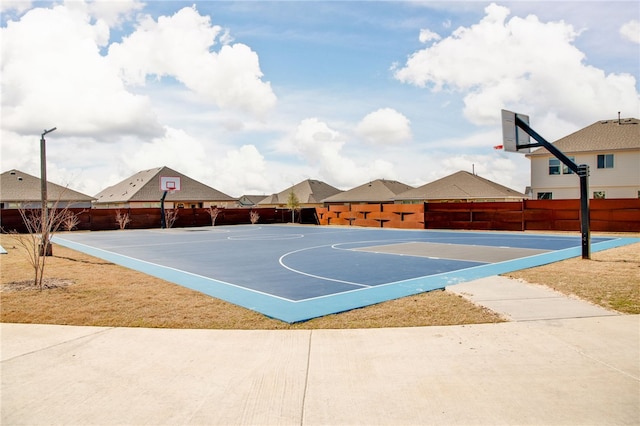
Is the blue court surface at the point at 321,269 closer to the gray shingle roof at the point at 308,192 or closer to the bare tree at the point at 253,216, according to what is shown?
the bare tree at the point at 253,216

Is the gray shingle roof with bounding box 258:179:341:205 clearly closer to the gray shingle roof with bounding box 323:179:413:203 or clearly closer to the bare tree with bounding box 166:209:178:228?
the gray shingle roof with bounding box 323:179:413:203

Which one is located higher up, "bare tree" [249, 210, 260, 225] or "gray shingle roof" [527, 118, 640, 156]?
"gray shingle roof" [527, 118, 640, 156]

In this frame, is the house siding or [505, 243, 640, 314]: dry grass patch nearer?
[505, 243, 640, 314]: dry grass patch

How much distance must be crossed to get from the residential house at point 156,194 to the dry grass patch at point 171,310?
42681mm

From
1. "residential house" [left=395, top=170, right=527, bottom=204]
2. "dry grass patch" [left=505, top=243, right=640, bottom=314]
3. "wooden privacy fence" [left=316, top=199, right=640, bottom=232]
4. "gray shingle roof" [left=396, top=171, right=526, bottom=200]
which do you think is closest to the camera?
"dry grass patch" [left=505, top=243, right=640, bottom=314]

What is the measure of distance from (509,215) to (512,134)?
13.7 metres

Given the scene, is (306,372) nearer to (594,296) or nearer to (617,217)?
(594,296)

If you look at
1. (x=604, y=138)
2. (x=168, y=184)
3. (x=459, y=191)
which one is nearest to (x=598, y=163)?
(x=604, y=138)

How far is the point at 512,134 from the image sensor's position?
15.9 metres

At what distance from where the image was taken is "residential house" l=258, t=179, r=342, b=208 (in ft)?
205

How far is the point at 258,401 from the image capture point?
3.96 metres

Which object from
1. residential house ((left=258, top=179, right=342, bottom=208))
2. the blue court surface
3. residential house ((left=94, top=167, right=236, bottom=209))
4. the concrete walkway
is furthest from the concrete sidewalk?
residential house ((left=258, top=179, right=342, bottom=208))

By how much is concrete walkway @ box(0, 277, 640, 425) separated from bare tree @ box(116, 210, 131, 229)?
108ft

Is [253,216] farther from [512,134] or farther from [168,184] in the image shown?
[512,134]
